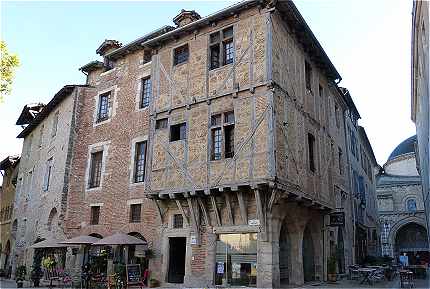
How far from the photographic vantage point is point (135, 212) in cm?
1562

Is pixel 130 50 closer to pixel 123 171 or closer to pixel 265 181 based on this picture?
pixel 123 171

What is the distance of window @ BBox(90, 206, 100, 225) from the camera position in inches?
667

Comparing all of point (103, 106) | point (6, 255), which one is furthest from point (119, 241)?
point (6, 255)

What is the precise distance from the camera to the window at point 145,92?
54.8 ft

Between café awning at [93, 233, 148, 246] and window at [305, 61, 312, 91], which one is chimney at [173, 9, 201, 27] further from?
café awning at [93, 233, 148, 246]

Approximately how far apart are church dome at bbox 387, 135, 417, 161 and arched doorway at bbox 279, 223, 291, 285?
34333 millimetres

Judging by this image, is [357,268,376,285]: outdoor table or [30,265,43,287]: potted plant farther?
[30,265,43,287]: potted plant

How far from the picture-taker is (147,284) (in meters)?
13.9

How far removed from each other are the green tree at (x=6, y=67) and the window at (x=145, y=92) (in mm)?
6313

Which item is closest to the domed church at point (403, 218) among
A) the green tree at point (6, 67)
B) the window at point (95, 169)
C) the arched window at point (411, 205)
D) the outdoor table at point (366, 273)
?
the arched window at point (411, 205)

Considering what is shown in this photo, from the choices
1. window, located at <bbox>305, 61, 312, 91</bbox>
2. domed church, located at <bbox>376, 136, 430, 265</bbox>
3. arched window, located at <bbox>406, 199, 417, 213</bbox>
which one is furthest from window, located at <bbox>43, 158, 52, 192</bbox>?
arched window, located at <bbox>406, 199, 417, 213</bbox>

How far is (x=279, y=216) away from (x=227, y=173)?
2059mm

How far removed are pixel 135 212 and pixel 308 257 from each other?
6.91 metres

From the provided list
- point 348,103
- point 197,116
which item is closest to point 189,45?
point 197,116
